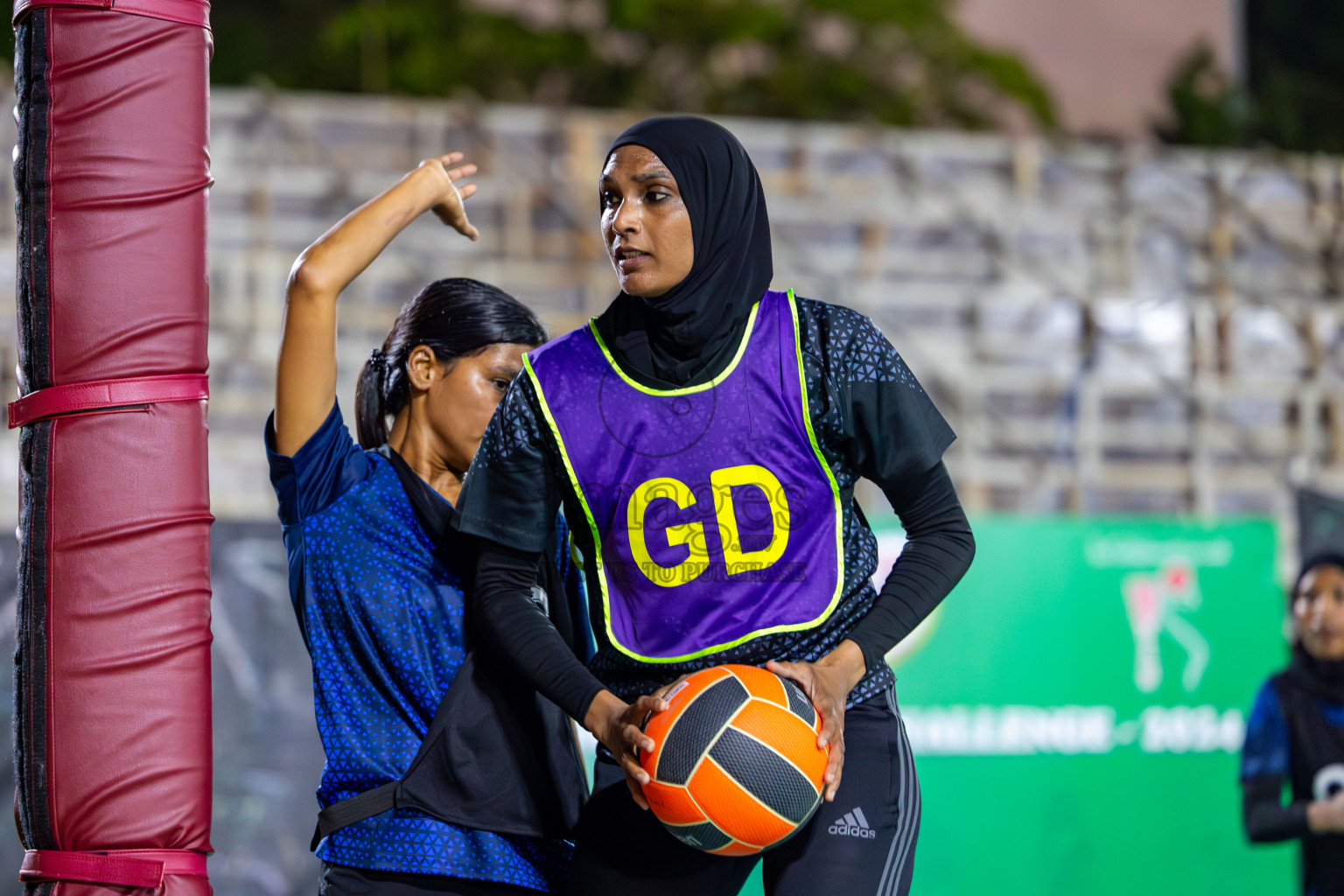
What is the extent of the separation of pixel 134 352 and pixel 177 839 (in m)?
0.76

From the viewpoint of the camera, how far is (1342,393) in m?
11.2

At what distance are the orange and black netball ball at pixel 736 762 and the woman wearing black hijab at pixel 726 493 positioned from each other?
108mm

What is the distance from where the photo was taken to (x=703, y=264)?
7.31 ft

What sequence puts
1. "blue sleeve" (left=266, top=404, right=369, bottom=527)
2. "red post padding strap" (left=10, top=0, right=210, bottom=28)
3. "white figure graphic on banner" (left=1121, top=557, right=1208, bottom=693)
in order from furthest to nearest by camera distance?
"white figure graphic on banner" (left=1121, top=557, right=1208, bottom=693) < "blue sleeve" (left=266, top=404, right=369, bottom=527) < "red post padding strap" (left=10, top=0, right=210, bottom=28)

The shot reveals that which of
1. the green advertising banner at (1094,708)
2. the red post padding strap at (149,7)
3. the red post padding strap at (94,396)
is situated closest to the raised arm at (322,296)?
the red post padding strap at (94,396)

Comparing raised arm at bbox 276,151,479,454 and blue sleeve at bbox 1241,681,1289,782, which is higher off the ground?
raised arm at bbox 276,151,479,454

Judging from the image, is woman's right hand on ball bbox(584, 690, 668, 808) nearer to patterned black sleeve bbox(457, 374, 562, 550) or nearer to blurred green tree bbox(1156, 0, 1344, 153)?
patterned black sleeve bbox(457, 374, 562, 550)

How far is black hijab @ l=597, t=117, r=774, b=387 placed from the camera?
2223mm

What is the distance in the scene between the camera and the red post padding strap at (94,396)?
6.84 feet

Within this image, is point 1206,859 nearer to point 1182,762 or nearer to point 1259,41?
point 1182,762

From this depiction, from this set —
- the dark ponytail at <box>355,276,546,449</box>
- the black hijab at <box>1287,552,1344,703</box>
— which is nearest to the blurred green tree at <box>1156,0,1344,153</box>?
the black hijab at <box>1287,552,1344,703</box>

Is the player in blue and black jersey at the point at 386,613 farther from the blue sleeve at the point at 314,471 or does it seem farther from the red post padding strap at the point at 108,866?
the red post padding strap at the point at 108,866

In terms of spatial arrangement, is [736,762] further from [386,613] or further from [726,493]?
[386,613]

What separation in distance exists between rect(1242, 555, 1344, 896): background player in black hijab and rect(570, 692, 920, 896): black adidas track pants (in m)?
4.54
